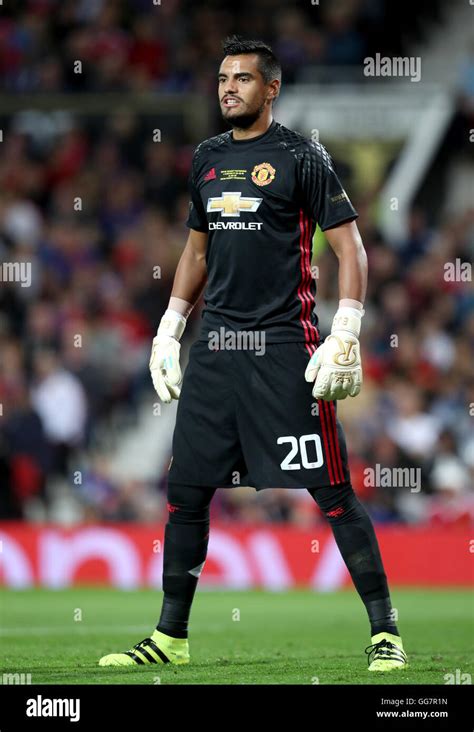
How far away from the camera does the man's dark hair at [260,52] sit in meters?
6.45

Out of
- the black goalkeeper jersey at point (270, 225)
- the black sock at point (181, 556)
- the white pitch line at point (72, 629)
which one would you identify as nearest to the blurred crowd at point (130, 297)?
the white pitch line at point (72, 629)

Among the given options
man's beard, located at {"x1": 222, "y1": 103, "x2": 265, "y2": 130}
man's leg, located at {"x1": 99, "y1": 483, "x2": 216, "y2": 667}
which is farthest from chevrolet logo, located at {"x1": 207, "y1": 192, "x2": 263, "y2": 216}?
man's leg, located at {"x1": 99, "y1": 483, "x2": 216, "y2": 667}

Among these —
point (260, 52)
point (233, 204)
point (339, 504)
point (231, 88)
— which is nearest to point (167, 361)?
point (233, 204)

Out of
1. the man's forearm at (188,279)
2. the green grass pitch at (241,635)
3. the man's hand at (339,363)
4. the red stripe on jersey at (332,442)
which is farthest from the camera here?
the man's forearm at (188,279)

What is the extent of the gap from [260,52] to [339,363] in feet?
4.70

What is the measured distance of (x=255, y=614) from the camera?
10211 mm

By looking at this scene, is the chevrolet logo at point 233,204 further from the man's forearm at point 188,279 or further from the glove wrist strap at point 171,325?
the glove wrist strap at point 171,325

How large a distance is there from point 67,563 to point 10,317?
336cm

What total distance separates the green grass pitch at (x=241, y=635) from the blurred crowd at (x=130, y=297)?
142 centimetres

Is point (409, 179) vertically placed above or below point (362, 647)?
above

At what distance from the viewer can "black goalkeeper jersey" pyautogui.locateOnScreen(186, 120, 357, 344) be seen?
6.37 meters

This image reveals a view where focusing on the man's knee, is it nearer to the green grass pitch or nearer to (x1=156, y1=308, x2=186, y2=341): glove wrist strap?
the green grass pitch

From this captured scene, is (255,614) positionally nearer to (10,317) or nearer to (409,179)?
(10,317)
